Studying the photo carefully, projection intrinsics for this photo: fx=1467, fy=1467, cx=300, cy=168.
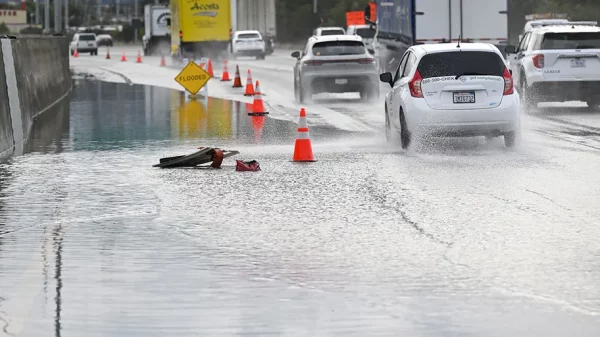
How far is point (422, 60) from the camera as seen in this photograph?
19844mm

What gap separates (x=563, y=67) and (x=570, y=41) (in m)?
0.72

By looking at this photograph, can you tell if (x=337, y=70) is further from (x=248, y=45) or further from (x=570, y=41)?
(x=248, y=45)

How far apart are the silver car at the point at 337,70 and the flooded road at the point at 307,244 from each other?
40.7 ft

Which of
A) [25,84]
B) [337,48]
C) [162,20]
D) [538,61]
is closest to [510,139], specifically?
[538,61]

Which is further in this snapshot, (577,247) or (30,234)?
(30,234)

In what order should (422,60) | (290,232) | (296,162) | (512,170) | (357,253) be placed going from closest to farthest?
(357,253) → (290,232) → (512,170) → (296,162) → (422,60)

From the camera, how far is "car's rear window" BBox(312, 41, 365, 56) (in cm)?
3253

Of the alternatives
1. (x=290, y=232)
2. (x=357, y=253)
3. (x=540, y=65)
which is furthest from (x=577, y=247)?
(x=540, y=65)

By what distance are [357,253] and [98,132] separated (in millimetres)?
13604

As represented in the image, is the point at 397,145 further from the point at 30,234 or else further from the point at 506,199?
the point at 30,234

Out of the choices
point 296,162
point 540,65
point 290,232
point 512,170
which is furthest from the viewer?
point 540,65

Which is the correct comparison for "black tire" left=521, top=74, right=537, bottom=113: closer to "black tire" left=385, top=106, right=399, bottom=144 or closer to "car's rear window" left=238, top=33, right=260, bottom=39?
"black tire" left=385, top=106, right=399, bottom=144

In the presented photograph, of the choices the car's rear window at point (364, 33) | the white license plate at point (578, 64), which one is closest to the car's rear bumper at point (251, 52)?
the car's rear window at point (364, 33)

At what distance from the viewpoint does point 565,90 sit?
2745cm
